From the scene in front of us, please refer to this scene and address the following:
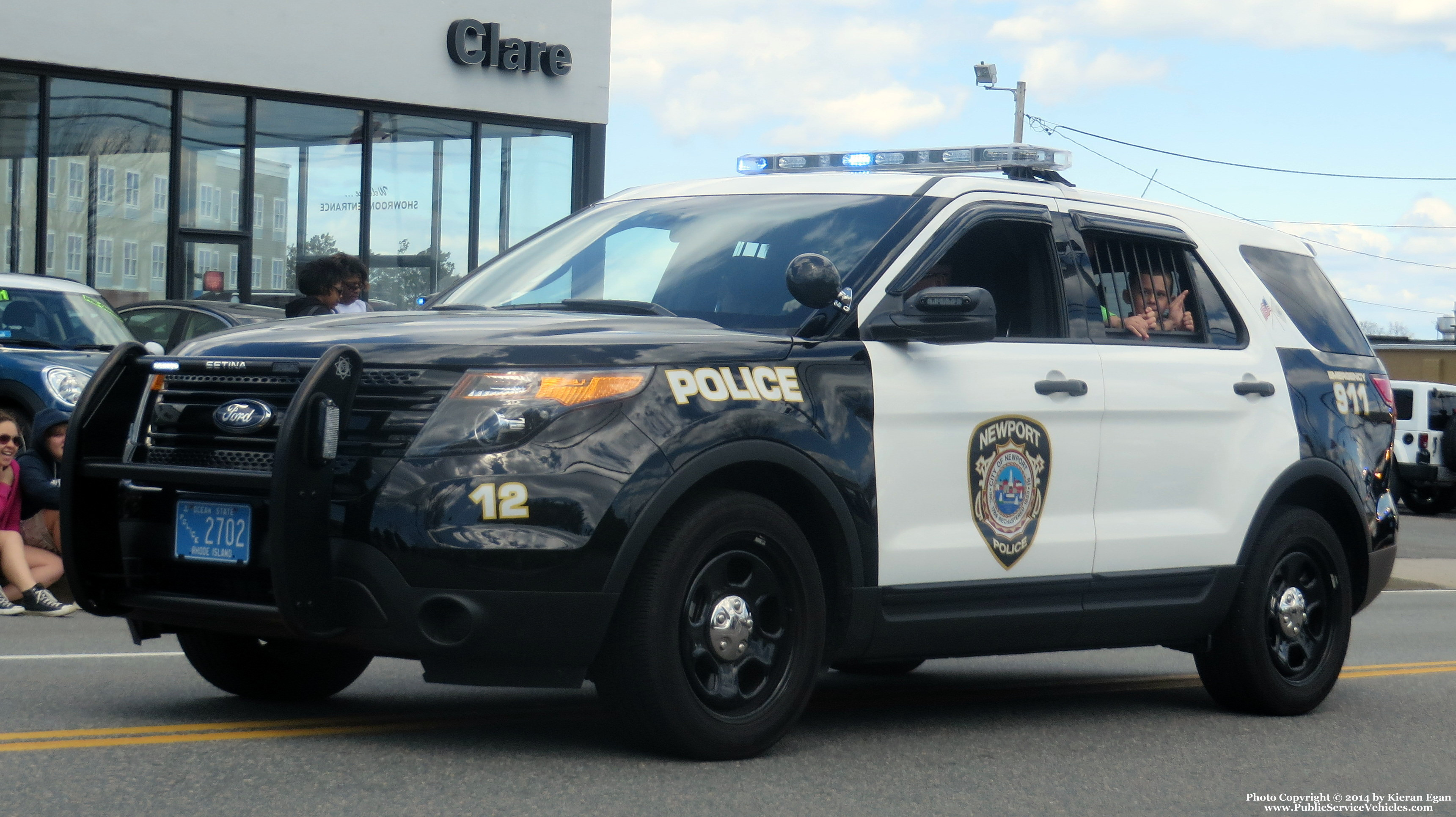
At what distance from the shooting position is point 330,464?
511 centimetres

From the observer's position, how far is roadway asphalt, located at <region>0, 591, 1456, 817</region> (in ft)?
16.1

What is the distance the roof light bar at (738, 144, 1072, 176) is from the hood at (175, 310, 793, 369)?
1502 millimetres

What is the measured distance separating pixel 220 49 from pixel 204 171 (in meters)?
1.49

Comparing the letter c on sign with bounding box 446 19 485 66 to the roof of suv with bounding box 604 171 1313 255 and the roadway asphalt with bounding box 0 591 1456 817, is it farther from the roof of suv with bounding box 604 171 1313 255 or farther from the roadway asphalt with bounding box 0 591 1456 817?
the roof of suv with bounding box 604 171 1313 255

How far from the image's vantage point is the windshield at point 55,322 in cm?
1305

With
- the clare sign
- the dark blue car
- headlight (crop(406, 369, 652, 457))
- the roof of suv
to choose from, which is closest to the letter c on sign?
the clare sign

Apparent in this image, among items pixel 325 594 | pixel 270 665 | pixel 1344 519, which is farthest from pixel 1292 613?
pixel 325 594

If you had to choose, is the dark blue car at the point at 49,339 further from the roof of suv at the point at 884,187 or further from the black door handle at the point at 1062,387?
the black door handle at the point at 1062,387

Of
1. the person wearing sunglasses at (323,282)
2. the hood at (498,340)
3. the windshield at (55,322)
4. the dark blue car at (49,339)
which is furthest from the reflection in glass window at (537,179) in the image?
the hood at (498,340)

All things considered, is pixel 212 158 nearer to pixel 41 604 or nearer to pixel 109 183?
pixel 109 183

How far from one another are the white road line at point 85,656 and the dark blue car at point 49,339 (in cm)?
459

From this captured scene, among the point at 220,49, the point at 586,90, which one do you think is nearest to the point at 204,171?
the point at 220,49

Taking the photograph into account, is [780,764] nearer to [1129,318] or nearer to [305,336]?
[305,336]

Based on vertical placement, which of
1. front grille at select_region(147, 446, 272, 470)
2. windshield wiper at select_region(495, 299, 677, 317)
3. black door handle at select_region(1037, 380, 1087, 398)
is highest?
windshield wiper at select_region(495, 299, 677, 317)
